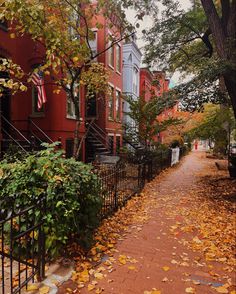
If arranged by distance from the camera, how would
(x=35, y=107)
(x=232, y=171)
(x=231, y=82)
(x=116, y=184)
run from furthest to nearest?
(x=232, y=171) → (x=35, y=107) → (x=231, y=82) → (x=116, y=184)

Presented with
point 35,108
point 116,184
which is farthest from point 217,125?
point 116,184

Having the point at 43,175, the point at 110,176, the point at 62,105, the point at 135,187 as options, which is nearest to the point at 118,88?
the point at 62,105

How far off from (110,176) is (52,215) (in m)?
2.68

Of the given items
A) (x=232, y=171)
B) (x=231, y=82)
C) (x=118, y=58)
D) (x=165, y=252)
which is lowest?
(x=165, y=252)

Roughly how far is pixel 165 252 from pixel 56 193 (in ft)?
7.42

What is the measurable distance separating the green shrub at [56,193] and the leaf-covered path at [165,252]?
547 mm

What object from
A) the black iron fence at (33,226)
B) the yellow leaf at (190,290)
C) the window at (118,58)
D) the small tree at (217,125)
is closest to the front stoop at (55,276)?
the black iron fence at (33,226)

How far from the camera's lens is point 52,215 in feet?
12.3

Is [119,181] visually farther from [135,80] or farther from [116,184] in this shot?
[135,80]

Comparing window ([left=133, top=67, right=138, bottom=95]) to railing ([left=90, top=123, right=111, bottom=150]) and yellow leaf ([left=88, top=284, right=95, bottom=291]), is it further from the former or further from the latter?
yellow leaf ([left=88, top=284, right=95, bottom=291])

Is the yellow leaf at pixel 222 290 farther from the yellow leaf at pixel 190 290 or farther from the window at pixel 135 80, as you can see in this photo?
the window at pixel 135 80

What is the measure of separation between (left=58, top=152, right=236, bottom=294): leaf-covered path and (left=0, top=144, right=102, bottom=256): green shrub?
55 cm

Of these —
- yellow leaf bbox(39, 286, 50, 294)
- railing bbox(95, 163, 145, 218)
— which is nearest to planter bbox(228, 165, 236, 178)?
railing bbox(95, 163, 145, 218)

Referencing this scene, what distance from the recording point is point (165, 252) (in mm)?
4629
